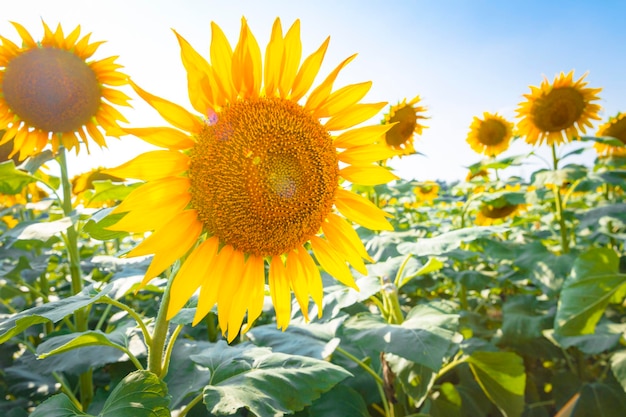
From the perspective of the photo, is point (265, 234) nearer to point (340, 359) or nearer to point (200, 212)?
point (200, 212)

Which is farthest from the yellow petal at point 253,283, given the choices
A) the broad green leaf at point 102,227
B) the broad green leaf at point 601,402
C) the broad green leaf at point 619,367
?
the broad green leaf at point 601,402

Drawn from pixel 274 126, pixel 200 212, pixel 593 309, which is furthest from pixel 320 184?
pixel 593 309

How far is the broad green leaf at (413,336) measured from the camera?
138 centimetres

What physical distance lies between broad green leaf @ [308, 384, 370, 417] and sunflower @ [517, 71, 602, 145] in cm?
301

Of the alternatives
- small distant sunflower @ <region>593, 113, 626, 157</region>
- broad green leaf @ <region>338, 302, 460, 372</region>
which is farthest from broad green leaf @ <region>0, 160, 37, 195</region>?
small distant sunflower @ <region>593, 113, 626, 157</region>

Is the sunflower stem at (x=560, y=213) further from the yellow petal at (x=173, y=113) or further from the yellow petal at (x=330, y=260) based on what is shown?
the yellow petal at (x=173, y=113)

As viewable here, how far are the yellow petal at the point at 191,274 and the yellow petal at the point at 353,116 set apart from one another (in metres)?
0.47

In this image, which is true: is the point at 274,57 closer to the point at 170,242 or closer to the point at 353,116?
the point at 353,116

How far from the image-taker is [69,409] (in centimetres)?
109

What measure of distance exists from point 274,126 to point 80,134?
191cm

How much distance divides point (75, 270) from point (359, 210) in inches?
64.1

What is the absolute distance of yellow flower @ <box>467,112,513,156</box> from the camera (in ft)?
16.4

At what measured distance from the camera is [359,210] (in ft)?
4.42

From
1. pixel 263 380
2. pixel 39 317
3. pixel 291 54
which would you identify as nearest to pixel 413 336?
pixel 263 380
